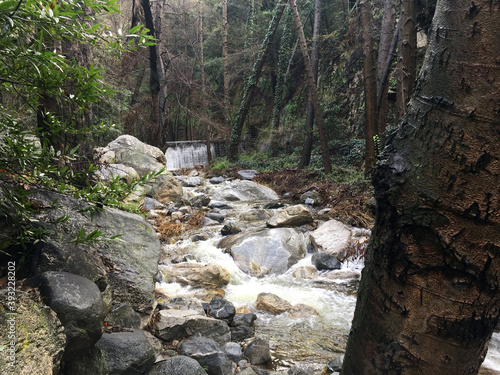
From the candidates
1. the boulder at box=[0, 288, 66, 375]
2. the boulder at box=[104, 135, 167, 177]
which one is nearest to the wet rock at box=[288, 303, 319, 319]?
the boulder at box=[0, 288, 66, 375]

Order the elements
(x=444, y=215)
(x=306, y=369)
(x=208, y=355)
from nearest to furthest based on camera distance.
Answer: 1. (x=444, y=215)
2. (x=208, y=355)
3. (x=306, y=369)

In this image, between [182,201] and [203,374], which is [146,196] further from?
[203,374]

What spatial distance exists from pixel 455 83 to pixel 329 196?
9294 millimetres

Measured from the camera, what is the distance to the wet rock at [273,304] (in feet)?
14.5

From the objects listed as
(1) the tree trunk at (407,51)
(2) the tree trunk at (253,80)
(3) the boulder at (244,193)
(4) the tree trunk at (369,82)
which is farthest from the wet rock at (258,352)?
(2) the tree trunk at (253,80)

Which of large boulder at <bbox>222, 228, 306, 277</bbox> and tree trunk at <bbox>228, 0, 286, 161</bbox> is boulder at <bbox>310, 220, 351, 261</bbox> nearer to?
large boulder at <bbox>222, 228, 306, 277</bbox>

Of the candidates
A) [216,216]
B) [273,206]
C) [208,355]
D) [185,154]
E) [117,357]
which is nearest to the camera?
[117,357]

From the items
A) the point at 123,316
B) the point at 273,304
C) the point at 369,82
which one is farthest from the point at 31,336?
the point at 369,82

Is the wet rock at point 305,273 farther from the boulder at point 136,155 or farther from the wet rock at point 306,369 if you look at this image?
the boulder at point 136,155

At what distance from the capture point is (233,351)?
10.7 ft

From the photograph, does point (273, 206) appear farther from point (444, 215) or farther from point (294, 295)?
point (444, 215)

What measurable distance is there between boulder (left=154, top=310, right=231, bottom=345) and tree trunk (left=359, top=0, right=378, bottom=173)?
24.2 ft

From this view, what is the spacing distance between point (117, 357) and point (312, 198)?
27.0ft

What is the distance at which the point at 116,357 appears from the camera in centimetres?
229
